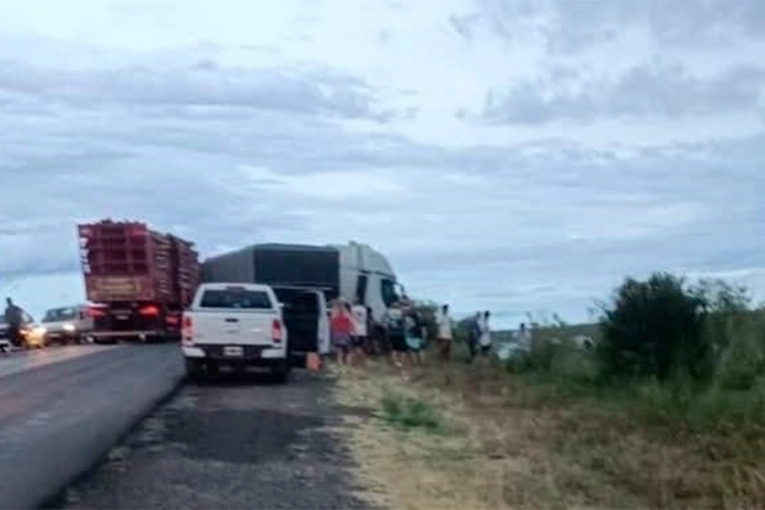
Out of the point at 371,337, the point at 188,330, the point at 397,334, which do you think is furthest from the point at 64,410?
the point at 371,337

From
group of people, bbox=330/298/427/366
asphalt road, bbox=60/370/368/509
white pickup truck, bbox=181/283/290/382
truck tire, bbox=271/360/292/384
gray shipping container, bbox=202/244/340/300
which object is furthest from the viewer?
gray shipping container, bbox=202/244/340/300

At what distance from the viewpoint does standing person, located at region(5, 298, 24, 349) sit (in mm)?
63125

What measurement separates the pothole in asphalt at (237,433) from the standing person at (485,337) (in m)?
24.7

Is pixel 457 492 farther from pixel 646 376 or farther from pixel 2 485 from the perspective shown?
pixel 646 376

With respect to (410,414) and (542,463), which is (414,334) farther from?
(542,463)

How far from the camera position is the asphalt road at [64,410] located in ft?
57.2

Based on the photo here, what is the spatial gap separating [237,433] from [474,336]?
2800 cm

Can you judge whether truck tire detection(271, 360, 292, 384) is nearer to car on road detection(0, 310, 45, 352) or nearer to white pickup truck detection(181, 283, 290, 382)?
white pickup truck detection(181, 283, 290, 382)

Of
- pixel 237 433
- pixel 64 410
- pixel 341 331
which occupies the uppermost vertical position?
pixel 341 331

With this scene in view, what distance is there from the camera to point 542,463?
1952 cm

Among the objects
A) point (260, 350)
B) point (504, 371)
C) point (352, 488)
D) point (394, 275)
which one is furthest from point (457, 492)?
point (394, 275)

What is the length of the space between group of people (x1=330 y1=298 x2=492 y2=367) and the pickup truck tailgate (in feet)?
27.3

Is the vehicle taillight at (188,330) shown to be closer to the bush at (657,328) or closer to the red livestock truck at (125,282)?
the bush at (657,328)

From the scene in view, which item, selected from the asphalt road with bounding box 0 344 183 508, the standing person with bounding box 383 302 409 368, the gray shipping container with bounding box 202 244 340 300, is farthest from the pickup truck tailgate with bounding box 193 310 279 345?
the gray shipping container with bounding box 202 244 340 300
